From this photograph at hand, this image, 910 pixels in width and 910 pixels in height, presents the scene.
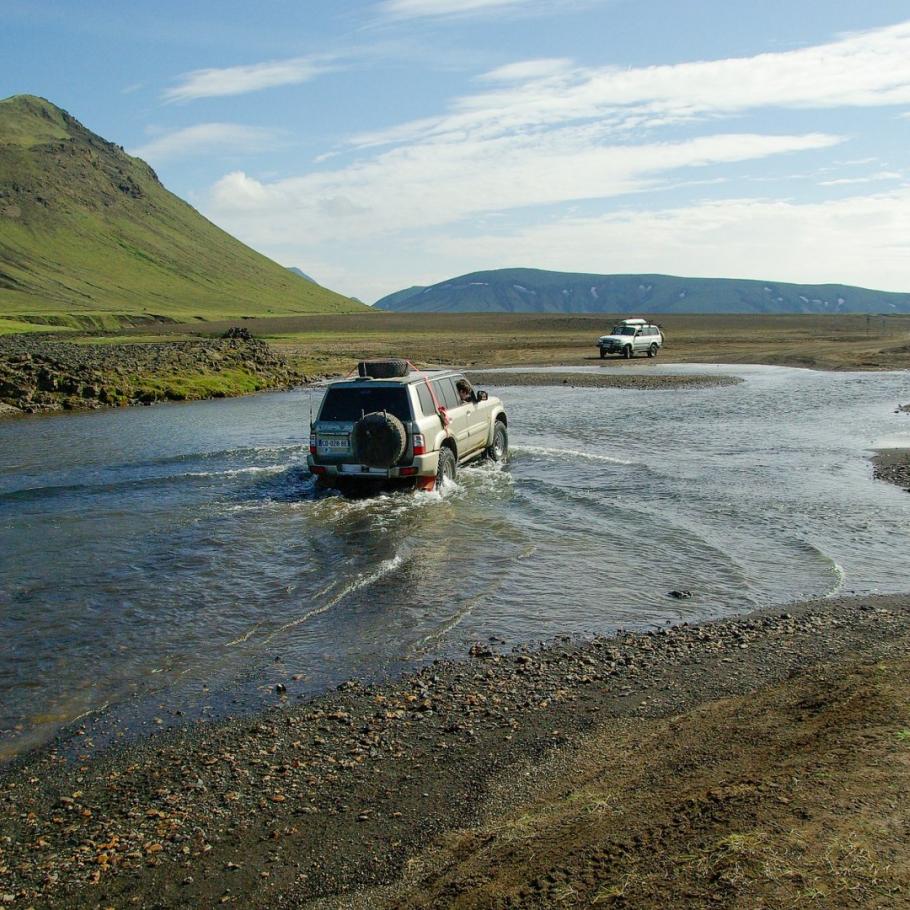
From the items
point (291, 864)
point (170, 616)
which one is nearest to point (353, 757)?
point (291, 864)

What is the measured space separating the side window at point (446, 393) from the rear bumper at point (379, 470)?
60.4 inches

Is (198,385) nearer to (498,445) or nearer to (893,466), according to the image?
(498,445)

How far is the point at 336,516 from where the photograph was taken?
1462 cm

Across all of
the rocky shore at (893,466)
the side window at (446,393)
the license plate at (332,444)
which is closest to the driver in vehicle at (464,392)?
the side window at (446,393)

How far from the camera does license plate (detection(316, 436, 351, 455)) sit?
1514 cm

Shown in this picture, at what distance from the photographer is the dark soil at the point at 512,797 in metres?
4.34

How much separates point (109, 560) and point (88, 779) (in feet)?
20.6

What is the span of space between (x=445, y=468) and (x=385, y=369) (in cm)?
253

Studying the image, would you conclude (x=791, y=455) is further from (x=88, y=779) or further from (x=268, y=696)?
(x=88, y=779)

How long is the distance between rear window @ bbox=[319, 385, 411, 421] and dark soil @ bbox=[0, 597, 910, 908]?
7618mm

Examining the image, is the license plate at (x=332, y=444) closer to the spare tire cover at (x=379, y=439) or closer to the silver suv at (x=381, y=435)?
the silver suv at (x=381, y=435)

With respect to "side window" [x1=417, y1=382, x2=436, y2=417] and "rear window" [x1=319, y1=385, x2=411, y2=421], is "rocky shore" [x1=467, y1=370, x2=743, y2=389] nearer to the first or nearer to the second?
"side window" [x1=417, y1=382, x2=436, y2=417]

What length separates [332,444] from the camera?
15250mm

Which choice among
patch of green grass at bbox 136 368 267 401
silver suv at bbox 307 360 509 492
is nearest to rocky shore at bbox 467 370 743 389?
patch of green grass at bbox 136 368 267 401
